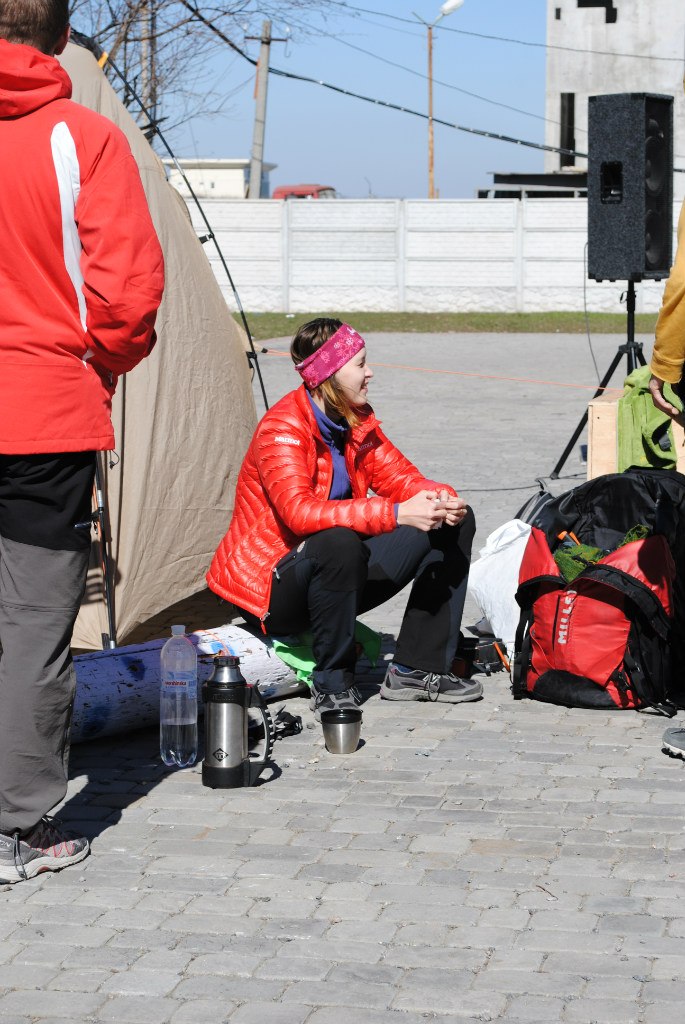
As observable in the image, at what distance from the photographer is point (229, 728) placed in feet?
14.2

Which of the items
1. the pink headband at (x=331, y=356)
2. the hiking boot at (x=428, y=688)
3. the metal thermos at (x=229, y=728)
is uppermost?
the pink headband at (x=331, y=356)

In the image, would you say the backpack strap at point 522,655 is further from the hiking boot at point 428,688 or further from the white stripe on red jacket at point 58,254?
the white stripe on red jacket at point 58,254

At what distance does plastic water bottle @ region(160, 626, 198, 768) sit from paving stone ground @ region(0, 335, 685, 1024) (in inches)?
3.3

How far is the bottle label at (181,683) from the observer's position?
15.2 feet

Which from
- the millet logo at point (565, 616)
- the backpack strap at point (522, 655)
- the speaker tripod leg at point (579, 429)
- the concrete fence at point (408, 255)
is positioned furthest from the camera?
the concrete fence at point (408, 255)

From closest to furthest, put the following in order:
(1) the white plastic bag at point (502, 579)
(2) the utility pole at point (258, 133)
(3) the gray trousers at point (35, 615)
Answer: (3) the gray trousers at point (35, 615), (1) the white plastic bag at point (502, 579), (2) the utility pole at point (258, 133)

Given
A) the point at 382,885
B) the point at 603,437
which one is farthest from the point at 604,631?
the point at 603,437

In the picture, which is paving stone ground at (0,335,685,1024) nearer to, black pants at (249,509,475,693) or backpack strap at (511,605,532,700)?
backpack strap at (511,605,532,700)

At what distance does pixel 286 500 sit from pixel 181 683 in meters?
0.73

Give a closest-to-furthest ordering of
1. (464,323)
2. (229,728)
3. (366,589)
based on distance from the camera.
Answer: (229,728)
(366,589)
(464,323)

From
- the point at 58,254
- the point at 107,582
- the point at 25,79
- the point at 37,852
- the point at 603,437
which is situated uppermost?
the point at 25,79

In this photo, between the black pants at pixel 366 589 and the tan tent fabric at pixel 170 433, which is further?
the tan tent fabric at pixel 170 433

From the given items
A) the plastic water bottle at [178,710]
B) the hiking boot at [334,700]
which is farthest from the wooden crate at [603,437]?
the plastic water bottle at [178,710]

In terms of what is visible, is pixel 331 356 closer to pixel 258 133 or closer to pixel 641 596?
pixel 641 596
